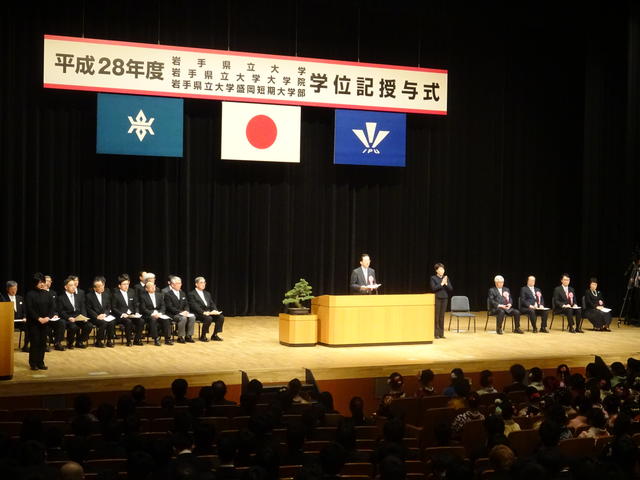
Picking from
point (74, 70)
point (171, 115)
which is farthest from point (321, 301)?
point (74, 70)

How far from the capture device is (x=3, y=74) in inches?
491

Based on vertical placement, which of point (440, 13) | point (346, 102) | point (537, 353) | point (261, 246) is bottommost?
point (537, 353)

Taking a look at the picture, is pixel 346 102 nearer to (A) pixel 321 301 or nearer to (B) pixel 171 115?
(B) pixel 171 115

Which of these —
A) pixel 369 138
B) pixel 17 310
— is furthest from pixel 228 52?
pixel 17 310

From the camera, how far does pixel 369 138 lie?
47.5 feet

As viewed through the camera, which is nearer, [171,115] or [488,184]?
[171,115]

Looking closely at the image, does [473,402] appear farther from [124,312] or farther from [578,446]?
[124,312]

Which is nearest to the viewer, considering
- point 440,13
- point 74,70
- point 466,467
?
point 466,467

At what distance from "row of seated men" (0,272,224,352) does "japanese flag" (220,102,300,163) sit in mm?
2870

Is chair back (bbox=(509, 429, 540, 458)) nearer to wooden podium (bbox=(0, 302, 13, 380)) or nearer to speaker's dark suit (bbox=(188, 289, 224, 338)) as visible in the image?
wooden podium (bbox=(0, 302, 13, 380))

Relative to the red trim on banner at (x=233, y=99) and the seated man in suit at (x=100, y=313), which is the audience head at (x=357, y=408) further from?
the red trim on banner at (x=233, y=99)

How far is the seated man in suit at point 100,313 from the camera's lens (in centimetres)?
1074

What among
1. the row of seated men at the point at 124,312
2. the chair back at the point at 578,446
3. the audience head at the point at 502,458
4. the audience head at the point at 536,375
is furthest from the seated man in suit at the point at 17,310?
the audience head at the point at 502,458

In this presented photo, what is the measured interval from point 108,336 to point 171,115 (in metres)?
3.95
